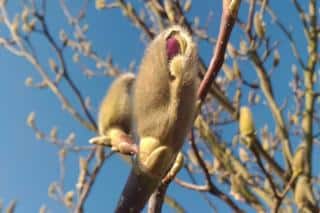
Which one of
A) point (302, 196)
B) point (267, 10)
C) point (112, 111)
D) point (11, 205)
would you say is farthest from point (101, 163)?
point (267, 10)

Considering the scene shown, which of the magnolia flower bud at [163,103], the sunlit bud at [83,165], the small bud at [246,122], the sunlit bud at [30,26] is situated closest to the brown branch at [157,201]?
the magnolia flower bud at [163,103]

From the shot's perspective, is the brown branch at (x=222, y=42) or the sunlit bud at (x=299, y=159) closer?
the brown branch at (x=222, y=42)

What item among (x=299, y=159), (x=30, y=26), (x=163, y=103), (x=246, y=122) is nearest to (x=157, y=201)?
(x=163, y=103)

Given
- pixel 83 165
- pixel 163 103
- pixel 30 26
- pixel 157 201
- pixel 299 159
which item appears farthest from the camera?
pixel 30 26

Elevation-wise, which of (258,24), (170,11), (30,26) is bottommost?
(258,24)

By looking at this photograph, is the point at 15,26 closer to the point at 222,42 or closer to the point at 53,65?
the point at 53,65

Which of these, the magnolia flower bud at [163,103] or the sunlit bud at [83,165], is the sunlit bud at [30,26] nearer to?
the sunlit bud at [83,165]

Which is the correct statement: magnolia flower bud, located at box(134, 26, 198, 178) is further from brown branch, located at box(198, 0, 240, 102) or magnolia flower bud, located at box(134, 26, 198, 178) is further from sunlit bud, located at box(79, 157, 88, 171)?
sunlit bud, located at box(79, 157, 88, 171)

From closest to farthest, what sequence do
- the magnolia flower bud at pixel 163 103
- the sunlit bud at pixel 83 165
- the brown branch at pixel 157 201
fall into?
the magnolia flower bud at pixel 163 103 → the brown branch at pixel 157 201 → the sunlit bud at pixel 83 165

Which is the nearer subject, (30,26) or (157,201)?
(157,201)

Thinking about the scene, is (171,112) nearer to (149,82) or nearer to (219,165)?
(149,82)

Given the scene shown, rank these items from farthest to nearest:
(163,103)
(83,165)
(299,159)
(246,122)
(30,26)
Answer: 1. (30,26)
2. (83,165)
3. (299,159)
4. (246,122)
5. (163,103)
